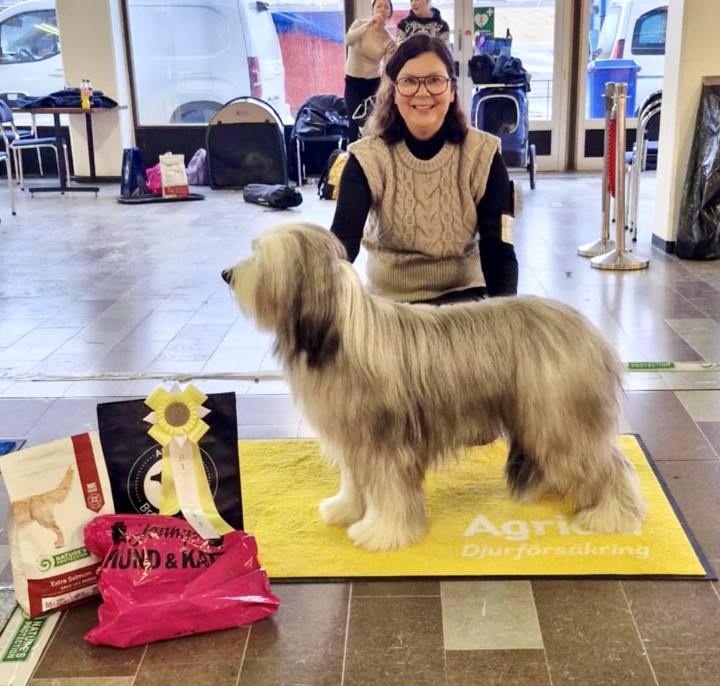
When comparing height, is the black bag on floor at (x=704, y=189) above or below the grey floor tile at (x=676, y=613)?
above

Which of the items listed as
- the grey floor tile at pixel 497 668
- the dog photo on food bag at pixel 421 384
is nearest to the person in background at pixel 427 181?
the dog photo on food bag at pixel 421 384

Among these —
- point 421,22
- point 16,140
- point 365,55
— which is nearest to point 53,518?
point 421,22

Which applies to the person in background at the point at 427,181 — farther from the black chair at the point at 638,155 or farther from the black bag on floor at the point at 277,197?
the black bag on floor at the point at 277,197

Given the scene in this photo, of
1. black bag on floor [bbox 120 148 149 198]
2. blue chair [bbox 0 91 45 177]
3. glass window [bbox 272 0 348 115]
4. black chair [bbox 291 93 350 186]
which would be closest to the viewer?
black bag on floor [bbox 120 148 149 198]

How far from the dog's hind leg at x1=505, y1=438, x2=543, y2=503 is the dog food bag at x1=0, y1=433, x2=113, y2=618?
1054 millimetres

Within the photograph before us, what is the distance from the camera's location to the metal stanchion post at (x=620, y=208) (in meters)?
5.07

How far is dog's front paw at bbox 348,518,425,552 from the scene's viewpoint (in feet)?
7.22

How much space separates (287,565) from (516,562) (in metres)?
0.56

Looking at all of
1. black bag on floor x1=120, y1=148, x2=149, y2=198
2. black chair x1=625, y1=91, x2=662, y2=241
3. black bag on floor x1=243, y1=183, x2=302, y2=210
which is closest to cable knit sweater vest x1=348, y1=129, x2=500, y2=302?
black chair x1=625, y1=91, x2=662, y2=241

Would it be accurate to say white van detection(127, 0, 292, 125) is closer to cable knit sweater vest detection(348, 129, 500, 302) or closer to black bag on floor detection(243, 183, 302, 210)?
black bag on floor detection(243, 183, 302, 210)

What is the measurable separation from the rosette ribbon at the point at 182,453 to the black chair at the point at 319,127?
6723 millimetres

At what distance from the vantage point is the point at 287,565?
217 centimetres

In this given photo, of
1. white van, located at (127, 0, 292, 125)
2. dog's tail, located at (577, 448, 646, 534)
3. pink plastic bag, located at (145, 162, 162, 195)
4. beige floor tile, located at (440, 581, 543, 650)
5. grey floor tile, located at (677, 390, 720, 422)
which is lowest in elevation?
beige floor tile, located at (440, 581, 543, 650)

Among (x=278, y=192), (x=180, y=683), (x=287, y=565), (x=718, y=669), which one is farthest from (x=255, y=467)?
(x=278, y=192)
